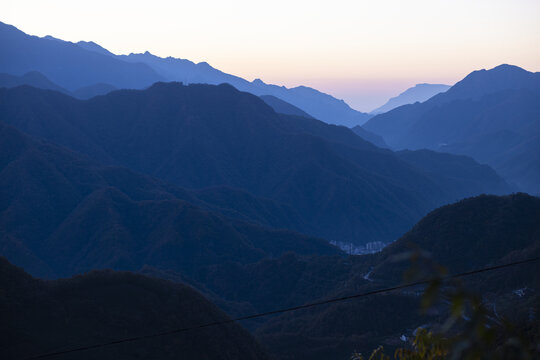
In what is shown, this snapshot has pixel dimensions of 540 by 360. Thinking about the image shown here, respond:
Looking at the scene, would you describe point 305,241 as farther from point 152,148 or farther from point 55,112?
point 55,112

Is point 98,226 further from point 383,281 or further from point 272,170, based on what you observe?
point 272,170

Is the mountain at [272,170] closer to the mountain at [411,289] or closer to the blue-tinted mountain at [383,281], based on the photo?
the blue-tinted mountain at [383,281]

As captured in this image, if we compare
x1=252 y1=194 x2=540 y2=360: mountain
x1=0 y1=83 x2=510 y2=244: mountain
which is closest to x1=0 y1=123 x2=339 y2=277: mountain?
x1=252 y1=194 x2=540 y2=360: mountain

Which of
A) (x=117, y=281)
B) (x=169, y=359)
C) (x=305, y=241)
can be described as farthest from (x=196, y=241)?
(x=169, y=359)

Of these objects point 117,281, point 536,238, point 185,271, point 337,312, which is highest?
point 536,238

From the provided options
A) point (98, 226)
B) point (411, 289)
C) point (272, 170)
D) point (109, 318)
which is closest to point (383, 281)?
point (411, 289)

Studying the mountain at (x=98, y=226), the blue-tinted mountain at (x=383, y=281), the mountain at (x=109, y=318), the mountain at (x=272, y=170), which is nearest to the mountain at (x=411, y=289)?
the blue-tinted mountain at (x=383, y=281)

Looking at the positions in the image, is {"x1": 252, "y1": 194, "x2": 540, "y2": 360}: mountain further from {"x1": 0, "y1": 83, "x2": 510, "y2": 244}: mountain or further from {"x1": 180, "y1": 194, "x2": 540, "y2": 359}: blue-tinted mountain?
{"x1": 0, "y1": 83, "x2": 510, "y2": 244}: mountain
